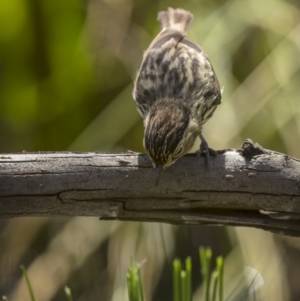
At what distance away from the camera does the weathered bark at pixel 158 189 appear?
2527mm

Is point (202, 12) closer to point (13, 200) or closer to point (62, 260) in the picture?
point (62, 260)

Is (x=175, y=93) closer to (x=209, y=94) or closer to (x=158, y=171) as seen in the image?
(x=209, y=94)

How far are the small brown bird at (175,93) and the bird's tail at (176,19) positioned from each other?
0.55 feet

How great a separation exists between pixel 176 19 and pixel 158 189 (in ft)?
6.30

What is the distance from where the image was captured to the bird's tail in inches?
165

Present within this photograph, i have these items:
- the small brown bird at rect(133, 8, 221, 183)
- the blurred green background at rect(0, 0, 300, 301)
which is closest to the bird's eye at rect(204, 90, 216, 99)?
the small brown bird at rect(133, 8, 221, 183)

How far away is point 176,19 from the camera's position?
13.9ft

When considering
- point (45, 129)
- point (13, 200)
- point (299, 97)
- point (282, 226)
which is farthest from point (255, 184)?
point (45, 129)

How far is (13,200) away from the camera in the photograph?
2.50m

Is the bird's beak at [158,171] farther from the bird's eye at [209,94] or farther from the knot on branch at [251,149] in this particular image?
the bird's eye at [209,94]

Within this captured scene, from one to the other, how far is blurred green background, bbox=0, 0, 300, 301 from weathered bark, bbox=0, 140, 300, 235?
3.41 feet

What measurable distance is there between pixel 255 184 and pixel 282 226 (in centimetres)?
21

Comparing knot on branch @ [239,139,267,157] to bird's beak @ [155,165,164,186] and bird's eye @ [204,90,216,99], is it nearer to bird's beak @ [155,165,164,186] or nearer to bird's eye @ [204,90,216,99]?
bird's beak @ [155,165,164,186]

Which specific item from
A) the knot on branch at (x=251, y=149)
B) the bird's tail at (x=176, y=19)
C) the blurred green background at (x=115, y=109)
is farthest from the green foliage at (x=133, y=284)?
the bird's tail at (x=176, y=19)
